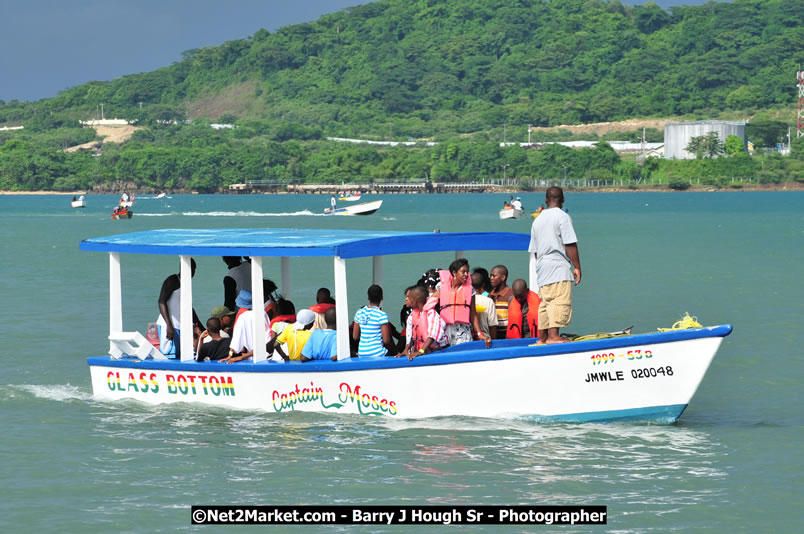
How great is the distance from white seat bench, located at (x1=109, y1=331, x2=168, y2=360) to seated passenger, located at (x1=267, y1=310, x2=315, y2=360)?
1.51 m

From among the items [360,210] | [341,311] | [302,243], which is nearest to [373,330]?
[341,311]

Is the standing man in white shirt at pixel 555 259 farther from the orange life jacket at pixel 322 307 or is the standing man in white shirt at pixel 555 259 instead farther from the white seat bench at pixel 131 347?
the white seat bench at pixel 131 347

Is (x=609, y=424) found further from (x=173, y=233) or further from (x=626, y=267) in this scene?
(x=626, y=267)

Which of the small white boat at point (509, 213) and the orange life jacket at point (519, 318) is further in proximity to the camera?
the small white boat at point (509, 213)

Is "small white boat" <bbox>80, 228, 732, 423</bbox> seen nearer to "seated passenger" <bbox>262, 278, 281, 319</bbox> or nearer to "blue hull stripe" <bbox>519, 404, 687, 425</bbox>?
"blue hull stripe" <bbox>519, 404, 687, 425</bbox>

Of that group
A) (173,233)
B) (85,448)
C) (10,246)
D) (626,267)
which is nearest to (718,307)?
(626,267)

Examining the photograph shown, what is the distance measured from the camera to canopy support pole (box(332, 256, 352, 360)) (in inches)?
550

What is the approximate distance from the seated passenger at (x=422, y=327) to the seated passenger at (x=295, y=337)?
1.30 meters

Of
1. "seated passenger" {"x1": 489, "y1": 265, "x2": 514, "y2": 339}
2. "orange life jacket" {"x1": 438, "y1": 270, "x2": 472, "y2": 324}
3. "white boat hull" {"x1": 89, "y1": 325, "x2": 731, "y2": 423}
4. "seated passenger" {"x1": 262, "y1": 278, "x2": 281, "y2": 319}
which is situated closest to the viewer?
"white boat hull" {"x1": 89, "y1": 325, "x2": 731, "y2": 423}

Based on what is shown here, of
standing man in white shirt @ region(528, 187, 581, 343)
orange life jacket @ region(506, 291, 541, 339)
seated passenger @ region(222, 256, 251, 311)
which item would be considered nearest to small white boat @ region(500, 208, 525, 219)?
seated passenger @ region(222, 256, 251, 311)

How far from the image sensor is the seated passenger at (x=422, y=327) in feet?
46.0

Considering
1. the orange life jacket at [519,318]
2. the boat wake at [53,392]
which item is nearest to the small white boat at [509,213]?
the boat wake at [53,392]

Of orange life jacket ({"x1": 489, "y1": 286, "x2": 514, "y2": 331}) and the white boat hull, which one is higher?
orange life jacket ({"x1": 489, "y1": 286, "x2": 514, "y2": 331})

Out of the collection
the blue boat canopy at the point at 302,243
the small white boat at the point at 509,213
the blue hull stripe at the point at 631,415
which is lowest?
the small white boat at the point at 509,213
